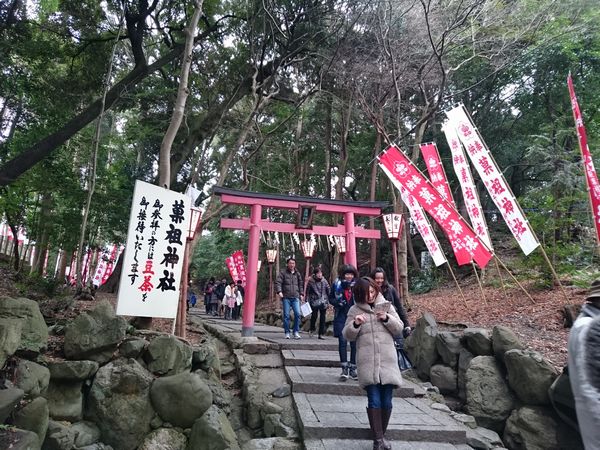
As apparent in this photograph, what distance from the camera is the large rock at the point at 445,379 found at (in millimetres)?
6152

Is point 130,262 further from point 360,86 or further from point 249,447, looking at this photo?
point 360,86

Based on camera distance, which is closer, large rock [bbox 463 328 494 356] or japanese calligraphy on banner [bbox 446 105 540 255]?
large rock [bbox 463 328 494 356]

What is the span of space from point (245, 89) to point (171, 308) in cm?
834

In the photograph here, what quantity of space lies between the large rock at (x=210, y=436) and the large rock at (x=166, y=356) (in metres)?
0.86

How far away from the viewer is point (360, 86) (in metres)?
13.1

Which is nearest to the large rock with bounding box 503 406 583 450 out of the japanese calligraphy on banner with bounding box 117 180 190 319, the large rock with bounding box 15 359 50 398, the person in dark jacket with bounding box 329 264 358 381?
the person in dark jacket with bounding box 329 264 358 381

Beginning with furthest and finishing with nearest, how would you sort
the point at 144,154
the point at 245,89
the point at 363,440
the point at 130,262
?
the point at 144,154, the point at 245,89, the point at 130,262, the point at 363,440

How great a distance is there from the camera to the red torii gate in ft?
30.1

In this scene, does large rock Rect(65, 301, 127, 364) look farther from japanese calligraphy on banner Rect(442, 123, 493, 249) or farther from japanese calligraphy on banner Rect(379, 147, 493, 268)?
japanese calligraphy on banner Rect(442, 123, 493, 249)

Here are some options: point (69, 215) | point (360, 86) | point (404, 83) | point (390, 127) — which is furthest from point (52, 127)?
point (390, 127)

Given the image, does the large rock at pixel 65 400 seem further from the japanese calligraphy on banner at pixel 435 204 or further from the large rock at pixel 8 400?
the japanese calligraphy on banner at pixel 435 204

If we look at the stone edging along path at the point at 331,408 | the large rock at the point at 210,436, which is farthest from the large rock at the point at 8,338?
the stone edging along path at the point at 331,408

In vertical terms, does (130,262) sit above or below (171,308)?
above

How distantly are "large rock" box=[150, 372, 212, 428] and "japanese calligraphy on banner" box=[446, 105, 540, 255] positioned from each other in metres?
6.72
